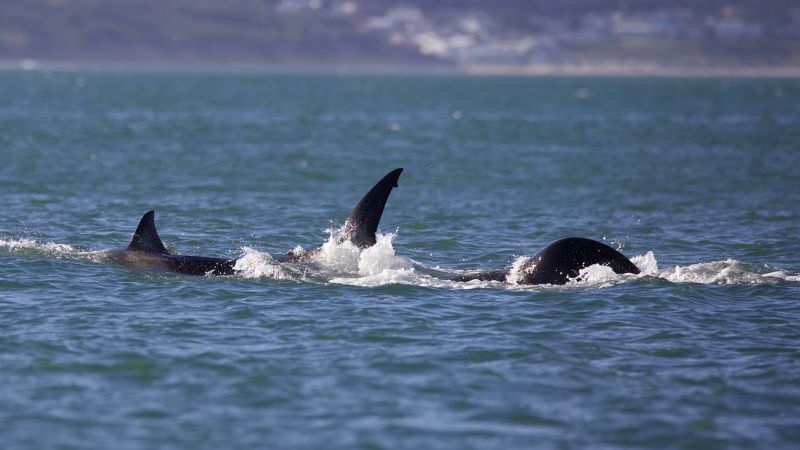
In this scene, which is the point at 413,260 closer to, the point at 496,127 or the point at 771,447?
the point at 771,447

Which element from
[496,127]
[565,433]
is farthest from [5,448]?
[496,127]

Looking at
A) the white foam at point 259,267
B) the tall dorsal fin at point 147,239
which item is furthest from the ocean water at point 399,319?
the tall dorsal fin at point 147,239

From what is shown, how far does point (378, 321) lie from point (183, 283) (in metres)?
3.87

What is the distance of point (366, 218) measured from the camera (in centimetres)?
1969

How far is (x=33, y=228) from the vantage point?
2459 centimetres

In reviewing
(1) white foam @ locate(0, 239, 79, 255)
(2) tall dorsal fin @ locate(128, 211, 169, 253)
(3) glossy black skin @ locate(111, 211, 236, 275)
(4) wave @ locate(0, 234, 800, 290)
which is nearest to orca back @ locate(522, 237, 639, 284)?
(4) wave @ locate(0, 234, 800, 290)

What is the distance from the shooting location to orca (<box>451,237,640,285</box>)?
1878 cm

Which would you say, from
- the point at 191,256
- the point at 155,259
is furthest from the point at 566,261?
Answer: the point at 155,259

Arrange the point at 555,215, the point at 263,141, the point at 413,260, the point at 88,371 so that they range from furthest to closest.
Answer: the point at 263,141 < the point at 555,215 < the point at 413,260 < the point at 88,371

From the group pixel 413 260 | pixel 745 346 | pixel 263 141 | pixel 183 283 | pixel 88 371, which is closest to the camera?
pixel 88 371

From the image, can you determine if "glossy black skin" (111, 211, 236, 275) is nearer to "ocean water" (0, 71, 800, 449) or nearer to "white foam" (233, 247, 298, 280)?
"white foam" (233, 247, 298, 280)

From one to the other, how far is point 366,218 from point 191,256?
308 cm

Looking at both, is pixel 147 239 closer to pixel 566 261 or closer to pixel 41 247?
pixel 41 247

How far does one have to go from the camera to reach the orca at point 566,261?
61.6 feet
